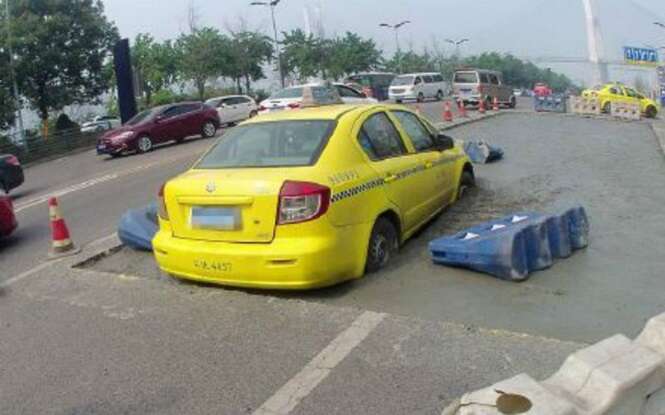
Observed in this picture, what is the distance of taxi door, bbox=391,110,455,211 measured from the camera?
285 inches

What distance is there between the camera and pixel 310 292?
5.78 meters

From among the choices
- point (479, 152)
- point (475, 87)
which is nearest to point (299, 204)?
A: point (479, 152)

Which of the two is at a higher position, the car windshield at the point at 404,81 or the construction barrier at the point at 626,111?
the car windshield at the point at 404,81

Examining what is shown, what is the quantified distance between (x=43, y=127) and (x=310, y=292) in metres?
30.2

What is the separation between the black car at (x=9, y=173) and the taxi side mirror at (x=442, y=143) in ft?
34.6

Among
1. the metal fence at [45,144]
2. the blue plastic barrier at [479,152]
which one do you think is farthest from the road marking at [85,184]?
the metal fence at [45,144]

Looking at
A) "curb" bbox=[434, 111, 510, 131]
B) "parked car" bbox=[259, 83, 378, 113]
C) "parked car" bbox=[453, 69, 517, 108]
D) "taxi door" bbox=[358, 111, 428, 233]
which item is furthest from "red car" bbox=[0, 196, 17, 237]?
"parked car" bbox=[453, 69, 517, 108]

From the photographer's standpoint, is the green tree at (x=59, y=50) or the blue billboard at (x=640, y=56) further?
the blue billboard at (x=640, y=56)

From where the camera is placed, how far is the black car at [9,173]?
49.1ft

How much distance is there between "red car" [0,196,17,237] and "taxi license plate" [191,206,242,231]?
16.3 ft

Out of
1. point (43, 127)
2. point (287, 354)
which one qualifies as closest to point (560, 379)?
point (287, 354)

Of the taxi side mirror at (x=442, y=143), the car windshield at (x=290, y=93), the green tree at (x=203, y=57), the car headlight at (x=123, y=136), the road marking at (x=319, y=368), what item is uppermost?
the green tree at (x=203, y=57)

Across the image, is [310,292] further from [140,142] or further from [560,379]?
[140,142]

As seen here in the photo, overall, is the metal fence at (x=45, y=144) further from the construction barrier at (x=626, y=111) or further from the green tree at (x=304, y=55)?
the green tree at (x=304, y=55)
